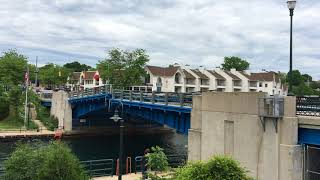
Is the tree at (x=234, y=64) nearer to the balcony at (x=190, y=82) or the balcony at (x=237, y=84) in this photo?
the balcony at (x=237, y=84)

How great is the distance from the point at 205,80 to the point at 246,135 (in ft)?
350

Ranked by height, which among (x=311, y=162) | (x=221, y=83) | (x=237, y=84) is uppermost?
(x=221, y=83)

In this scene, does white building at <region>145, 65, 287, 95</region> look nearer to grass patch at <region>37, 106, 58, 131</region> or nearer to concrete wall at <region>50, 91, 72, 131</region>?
grass patch at <region>37, 106, 58, 131</region>

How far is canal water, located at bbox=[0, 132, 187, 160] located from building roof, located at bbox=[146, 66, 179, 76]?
3593cm

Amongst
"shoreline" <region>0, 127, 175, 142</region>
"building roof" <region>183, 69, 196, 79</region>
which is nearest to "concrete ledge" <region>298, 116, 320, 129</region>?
"shoreline" <region>0, 127, 175, 142</region>

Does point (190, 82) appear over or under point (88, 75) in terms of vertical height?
under

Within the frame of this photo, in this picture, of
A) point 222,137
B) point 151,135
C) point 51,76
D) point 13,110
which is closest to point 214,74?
point 51,76

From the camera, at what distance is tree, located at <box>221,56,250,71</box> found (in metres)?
174

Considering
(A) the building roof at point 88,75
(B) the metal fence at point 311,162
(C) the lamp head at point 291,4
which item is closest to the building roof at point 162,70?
(A) the building roof at point 88,75

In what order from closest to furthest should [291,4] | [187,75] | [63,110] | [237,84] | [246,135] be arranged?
[291,4] → [246,135] → [63,110] → [187,75] → [237,84]

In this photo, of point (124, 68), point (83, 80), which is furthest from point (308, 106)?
point (83, 80)

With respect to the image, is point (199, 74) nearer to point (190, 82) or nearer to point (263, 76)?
point (190, 82)

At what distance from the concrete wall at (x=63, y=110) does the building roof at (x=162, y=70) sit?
40668 mm

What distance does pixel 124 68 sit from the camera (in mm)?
91562
